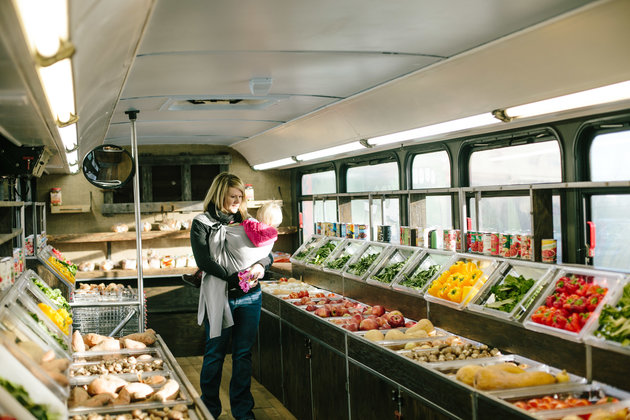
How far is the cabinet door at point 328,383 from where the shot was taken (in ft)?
14.5

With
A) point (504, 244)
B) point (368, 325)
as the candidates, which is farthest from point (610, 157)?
point (368, 325)

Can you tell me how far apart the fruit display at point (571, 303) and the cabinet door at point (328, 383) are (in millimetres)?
1553

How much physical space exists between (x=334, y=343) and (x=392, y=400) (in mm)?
947

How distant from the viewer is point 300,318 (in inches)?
206

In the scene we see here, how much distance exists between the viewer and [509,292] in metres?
3.85

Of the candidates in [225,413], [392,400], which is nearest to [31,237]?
[225,413]

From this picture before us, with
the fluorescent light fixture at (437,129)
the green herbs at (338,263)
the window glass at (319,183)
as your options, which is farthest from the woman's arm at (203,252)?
the window glass at (319,183)

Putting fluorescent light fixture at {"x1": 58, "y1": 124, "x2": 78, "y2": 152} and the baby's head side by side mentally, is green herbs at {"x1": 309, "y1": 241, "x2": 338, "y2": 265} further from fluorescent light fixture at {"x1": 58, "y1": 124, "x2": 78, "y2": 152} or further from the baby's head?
fluorescent light fixture at {"x1": 58, "y1": 124, "x2": 78, "y2": 152}

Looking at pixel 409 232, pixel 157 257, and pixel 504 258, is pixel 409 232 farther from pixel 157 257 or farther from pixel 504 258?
pixel 157 257

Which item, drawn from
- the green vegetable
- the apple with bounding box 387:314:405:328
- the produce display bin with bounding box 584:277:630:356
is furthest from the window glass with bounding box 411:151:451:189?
the green vegetable

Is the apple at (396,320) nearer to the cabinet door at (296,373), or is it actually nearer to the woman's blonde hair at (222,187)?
the cabinet door at (296,373)

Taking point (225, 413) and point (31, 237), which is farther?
point (31, 237)

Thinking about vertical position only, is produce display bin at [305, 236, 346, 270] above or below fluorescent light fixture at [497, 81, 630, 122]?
below

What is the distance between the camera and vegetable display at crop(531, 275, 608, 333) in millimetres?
3176
